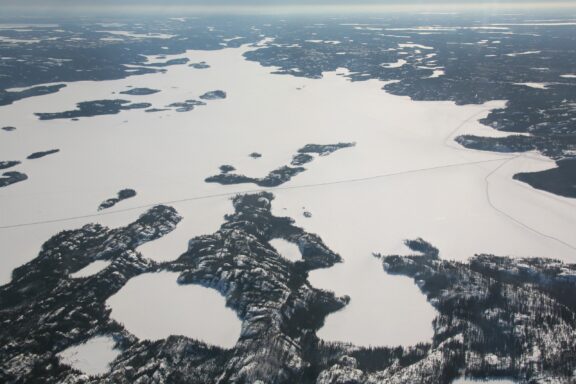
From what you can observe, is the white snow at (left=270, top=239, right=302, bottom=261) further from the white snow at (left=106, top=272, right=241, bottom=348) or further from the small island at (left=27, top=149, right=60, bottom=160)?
the small island at (left=27, top=149, right=60, bottom=160)

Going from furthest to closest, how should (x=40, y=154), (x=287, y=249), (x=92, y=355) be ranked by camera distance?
(x=40, y=154), (x=287, y=249), (x=92, y=355)

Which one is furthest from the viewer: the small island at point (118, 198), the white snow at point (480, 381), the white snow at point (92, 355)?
the small island at point (118, 198)

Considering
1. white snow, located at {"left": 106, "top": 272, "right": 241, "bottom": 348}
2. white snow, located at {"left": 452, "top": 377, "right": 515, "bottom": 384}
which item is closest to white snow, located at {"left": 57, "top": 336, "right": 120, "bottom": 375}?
white snow, located at {"left": 106, "top": 272, "right": 241, "bottom": 348}

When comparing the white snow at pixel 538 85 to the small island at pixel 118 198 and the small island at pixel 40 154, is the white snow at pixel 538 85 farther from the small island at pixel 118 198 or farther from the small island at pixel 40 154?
the small island at pixel 40 154

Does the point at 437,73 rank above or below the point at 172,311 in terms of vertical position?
above

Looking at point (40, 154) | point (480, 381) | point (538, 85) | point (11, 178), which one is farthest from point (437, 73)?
point (480, 381)

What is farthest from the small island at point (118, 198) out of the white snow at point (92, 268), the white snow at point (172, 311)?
the white snow at point (172, 311)

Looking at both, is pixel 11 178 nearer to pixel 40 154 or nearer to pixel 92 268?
pixel 40 154
